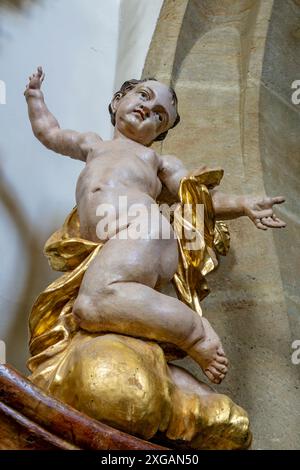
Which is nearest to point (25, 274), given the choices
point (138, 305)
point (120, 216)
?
point (120, 216)

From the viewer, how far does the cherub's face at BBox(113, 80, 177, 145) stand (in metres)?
1.67

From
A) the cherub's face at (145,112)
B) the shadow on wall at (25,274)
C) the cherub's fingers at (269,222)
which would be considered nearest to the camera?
the cherub's fingers at (269,222)

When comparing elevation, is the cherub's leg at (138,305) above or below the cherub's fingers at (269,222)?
below

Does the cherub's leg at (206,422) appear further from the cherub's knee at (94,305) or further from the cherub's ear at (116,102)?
the cherub's ear at (116,102)

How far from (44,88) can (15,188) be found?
0.40 meters

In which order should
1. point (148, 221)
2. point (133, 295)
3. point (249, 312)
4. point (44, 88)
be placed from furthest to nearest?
point (44, 88) → point (249, 312) → point (148, 221) → point (133, 295)

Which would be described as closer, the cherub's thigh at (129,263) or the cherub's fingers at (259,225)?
the cherub's thigh at (129,263)

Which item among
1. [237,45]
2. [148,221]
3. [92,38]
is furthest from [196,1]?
[148,221]

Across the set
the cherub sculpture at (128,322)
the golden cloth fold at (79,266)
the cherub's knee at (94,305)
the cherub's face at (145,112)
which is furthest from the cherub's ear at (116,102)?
the cherub's knee at (94,305)

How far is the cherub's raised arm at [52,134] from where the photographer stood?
1.69 meters

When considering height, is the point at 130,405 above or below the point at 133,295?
below

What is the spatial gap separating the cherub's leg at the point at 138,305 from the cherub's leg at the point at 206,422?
80 mm
